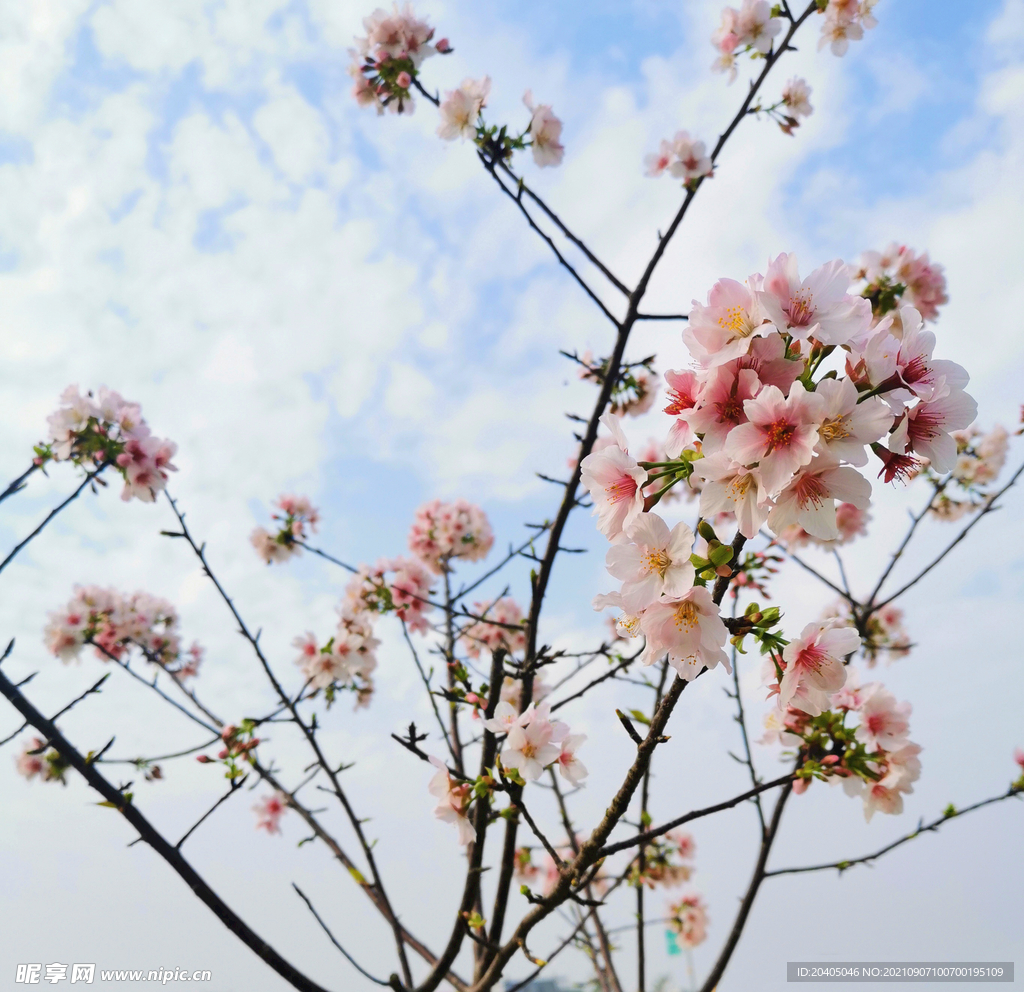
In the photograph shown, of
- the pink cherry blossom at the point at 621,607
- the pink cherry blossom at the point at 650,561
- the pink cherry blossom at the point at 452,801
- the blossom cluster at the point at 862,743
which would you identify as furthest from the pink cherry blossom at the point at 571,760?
the pink cherry blossom at the point at 650,561

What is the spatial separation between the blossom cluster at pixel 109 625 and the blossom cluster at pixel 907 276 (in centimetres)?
499

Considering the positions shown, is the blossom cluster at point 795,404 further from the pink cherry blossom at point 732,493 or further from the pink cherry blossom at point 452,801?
the pink cherry blossom at point 452,801

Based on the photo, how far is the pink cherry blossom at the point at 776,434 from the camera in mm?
1024

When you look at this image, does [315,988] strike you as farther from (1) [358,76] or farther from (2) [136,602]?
(2) [136,602]

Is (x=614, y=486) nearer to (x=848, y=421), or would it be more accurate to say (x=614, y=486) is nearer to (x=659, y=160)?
(x=848, y=421)

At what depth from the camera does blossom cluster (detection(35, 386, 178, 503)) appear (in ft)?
10.6

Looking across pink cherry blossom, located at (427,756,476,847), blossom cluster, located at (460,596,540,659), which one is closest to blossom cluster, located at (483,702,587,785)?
pink cherry blossom, located at (427,756,476,847)

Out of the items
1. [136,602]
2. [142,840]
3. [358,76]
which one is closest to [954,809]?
[142,840]

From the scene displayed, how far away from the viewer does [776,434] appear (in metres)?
1.05

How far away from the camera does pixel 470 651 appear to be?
5.25 meters

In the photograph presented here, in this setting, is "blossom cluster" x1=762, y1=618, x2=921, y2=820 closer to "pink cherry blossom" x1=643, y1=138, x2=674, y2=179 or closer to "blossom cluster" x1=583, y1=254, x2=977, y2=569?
"blossom cluster" x1=583, y1=254, x2=977, y2=569

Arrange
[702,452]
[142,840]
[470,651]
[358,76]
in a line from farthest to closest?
[470,651]
[358,76]
[142,840]
[702,452]

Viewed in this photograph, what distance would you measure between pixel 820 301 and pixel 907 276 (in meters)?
2.98

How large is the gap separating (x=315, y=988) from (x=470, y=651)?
343cm
